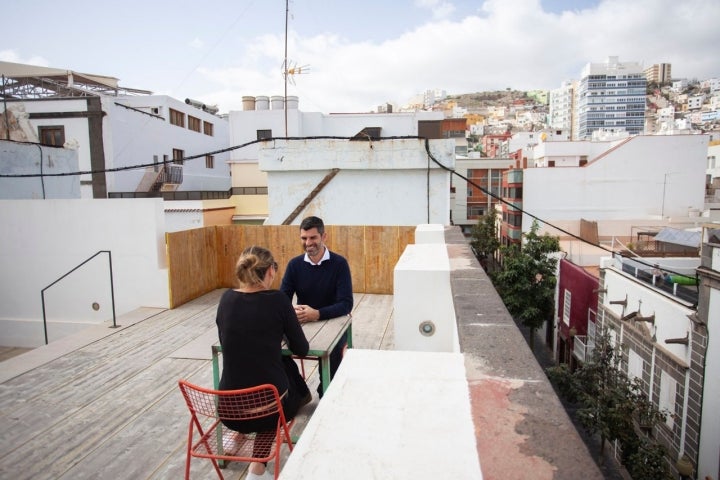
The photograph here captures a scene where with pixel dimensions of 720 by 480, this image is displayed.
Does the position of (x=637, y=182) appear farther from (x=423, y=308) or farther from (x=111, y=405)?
(x=111, y=405)

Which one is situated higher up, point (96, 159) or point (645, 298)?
point (96, 159)

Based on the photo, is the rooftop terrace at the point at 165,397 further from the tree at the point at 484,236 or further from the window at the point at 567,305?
the tree at the point at 484,236

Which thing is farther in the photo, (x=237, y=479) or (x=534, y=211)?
(x=534, y=211)

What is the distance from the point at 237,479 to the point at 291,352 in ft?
3.50

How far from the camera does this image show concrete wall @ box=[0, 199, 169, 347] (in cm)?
823

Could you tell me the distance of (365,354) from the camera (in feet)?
7.32

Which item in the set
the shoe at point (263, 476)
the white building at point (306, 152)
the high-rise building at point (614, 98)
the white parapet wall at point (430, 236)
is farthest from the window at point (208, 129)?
the high-rise building at point (614, 98)

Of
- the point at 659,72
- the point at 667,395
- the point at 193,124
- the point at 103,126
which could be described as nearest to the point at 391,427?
the point at 667,395

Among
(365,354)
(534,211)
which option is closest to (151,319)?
(365,354)

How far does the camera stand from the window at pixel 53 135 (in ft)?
61.9

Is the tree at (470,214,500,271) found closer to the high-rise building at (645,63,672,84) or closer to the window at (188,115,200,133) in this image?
the window at (188,115,200,133)

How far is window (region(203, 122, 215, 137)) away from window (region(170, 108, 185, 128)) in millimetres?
3095

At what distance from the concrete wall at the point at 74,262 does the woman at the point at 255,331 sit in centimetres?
624

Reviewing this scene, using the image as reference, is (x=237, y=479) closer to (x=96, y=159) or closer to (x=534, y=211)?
(x=96, y=159)
